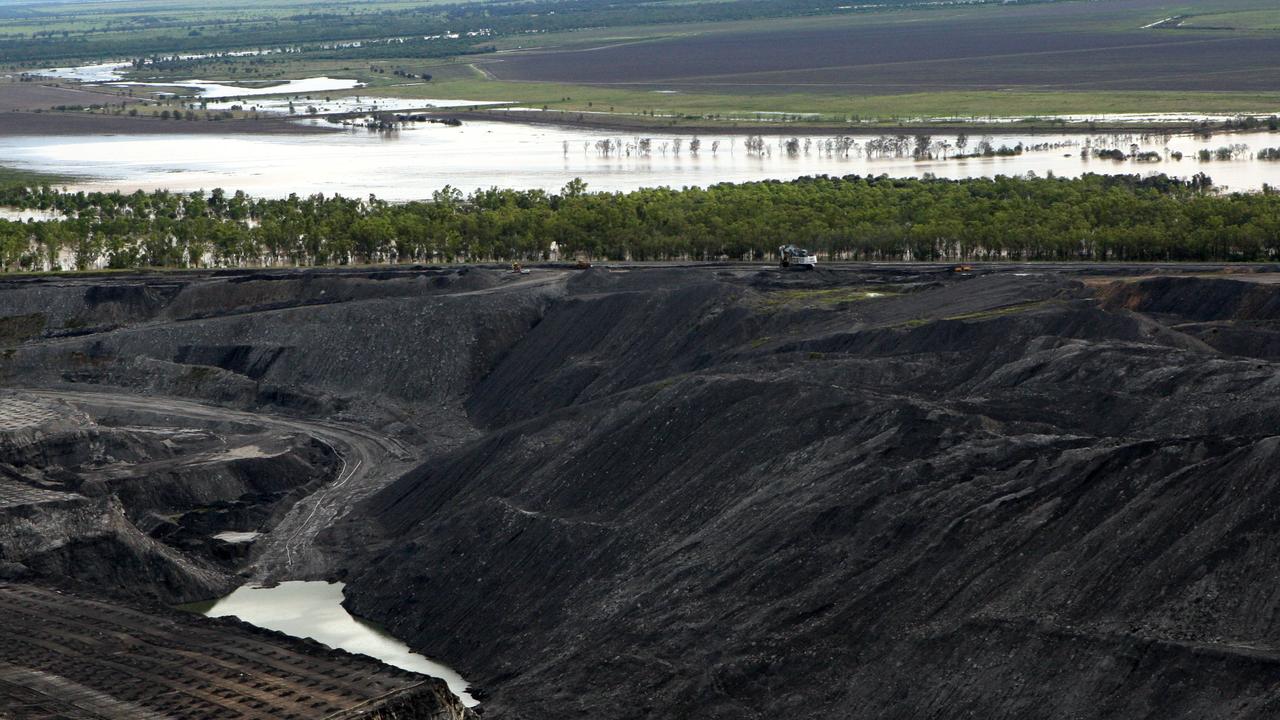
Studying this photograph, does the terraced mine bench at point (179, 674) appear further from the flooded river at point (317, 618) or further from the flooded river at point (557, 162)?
the flooded river at point (557, 162)

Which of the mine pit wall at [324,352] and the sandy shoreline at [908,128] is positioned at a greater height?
the sandy shoreline at [908,128]

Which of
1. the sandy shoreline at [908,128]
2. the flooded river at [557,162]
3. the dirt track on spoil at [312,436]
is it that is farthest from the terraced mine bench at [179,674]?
the sandy shoreline at [908,128]

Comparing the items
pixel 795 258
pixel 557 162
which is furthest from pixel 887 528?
pixel 557 162

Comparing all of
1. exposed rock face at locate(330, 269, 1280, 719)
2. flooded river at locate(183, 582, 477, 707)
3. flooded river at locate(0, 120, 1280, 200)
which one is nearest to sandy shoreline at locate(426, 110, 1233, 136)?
flooded river at locate(0, 120, 1280, 200)

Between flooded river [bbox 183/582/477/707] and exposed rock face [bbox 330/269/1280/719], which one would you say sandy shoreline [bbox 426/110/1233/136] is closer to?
exposed rock face [bbox 330/269/1280/719]

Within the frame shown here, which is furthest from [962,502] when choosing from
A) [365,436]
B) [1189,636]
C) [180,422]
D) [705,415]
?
[180,422]

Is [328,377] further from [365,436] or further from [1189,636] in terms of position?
[1189,636]

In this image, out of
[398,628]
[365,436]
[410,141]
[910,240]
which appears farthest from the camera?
[410,141]
